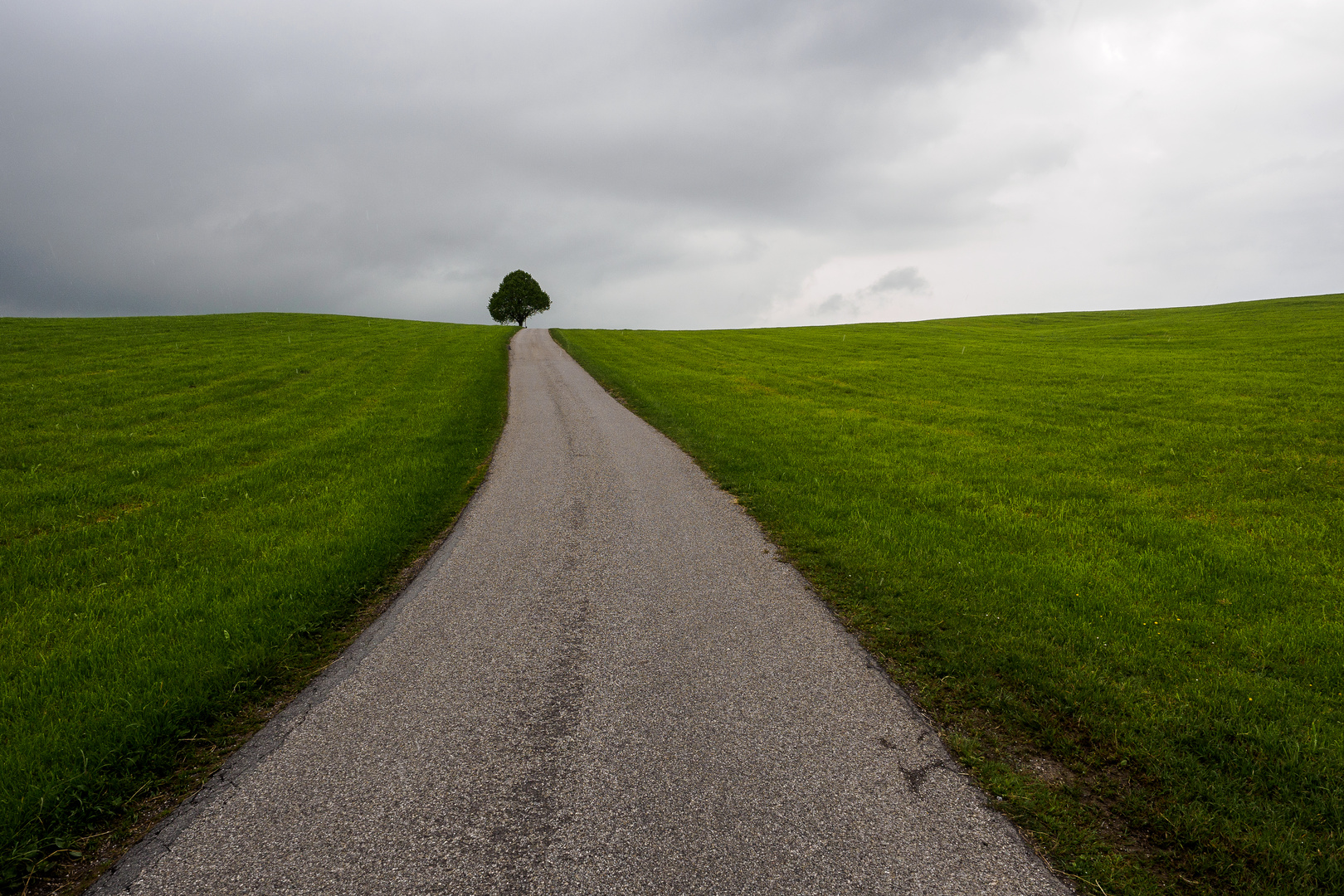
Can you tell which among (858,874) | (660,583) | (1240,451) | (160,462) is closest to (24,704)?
(660,583)

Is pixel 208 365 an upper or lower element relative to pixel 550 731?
upper

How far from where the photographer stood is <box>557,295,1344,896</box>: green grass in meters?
3.77

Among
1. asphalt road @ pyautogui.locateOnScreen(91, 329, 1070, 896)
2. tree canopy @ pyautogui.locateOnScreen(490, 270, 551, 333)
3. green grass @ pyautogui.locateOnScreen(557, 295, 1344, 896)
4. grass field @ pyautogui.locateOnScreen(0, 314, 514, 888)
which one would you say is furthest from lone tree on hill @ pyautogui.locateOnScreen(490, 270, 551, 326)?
asphalt road @ pyautogui.locateOnScreen(91, 329, 1070, 896)

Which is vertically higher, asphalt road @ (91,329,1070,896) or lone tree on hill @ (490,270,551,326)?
lone tree on hill @ (490,270,551,326)

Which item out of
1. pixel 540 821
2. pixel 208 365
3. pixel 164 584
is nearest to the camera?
pixel 540 821

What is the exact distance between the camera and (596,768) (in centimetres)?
409

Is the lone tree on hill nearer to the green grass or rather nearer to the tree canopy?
the tree canopy

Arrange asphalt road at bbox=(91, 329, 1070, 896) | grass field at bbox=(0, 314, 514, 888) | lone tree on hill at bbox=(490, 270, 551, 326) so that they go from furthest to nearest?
lone tree on hill at bbox=(490, 270, 551, 326) < grass field at bbox=(0, 314, 514, 888) < asphalt road at bbox=(91, 329, 1070, 896)

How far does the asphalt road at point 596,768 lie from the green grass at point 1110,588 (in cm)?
71

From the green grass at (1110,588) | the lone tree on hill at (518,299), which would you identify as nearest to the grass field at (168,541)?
the green grass at (1110,588)

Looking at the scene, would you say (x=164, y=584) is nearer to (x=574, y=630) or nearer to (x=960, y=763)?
(x=574, y=630)

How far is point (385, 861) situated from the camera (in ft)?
11.0

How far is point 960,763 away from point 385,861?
3.83m

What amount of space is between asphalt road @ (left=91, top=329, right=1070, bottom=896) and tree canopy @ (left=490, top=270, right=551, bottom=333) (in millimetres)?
83566
